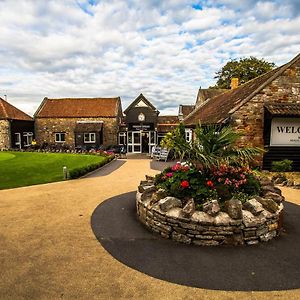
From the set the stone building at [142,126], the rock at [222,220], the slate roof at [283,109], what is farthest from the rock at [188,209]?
the stone building at [142,126]

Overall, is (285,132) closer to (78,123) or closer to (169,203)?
(169,203)

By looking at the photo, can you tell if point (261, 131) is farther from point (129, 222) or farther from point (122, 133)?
point (122, 133)

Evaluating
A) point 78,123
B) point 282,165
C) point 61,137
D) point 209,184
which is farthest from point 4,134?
point 209,184

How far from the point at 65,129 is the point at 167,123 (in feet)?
45.0

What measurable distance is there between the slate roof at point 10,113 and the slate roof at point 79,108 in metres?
1.72

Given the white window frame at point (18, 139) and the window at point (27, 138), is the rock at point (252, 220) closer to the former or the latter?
the white window frame at point (18, 139)

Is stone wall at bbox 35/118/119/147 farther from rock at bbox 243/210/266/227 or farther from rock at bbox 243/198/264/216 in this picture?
rock at bbox 243/210/266/227

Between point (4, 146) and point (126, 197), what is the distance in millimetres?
25665

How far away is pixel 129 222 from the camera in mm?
6895

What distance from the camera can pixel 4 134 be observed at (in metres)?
29.0

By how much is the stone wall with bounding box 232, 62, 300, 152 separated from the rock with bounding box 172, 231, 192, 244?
896cm

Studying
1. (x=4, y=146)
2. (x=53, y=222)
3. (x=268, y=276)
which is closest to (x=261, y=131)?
(x=268, y=276)

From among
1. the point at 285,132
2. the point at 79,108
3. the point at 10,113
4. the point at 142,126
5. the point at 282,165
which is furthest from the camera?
the point at 79,108

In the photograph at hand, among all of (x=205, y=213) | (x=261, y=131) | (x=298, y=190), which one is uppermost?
(x=261, y=131)
